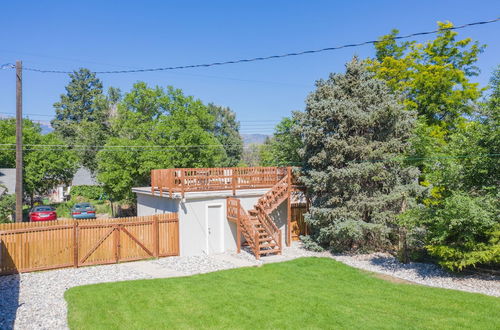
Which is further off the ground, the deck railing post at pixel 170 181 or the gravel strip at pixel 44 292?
the deck railing post at pixel 170 181

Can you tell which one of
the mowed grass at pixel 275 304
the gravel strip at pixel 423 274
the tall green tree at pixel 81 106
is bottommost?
the gravel strip at pixel 423 274

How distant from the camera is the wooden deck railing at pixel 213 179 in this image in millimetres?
15227

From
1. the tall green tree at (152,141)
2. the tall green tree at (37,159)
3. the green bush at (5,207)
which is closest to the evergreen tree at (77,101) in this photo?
the tall green tree at (37,159)

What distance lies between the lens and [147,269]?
42.4ft

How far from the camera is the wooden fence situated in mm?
12266

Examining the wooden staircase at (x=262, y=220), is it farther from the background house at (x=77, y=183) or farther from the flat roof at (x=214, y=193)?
the background house at (x=77, y=183)

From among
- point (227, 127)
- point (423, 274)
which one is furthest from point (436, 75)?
point (227, 127)

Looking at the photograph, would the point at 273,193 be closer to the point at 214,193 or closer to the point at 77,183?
the point at 214,193

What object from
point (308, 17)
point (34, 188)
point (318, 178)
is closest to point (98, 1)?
point (308, 17)

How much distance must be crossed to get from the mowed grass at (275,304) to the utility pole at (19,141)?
611 centimetres

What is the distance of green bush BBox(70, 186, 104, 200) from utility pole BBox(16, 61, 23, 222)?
29569 millimetres

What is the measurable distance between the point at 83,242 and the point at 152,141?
15.9 meters

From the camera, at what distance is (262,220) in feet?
50.8

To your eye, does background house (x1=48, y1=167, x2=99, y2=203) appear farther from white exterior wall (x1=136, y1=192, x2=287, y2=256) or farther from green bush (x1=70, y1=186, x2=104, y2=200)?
white exterior wall (x1=136, y1=192, x2=287, y2=256)
